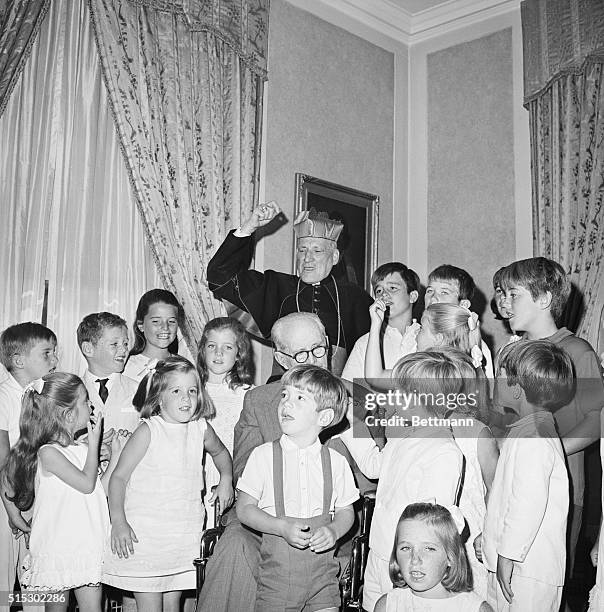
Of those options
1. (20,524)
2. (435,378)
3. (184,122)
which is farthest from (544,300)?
(20,524)

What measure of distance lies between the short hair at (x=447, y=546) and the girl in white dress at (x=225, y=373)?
141cm

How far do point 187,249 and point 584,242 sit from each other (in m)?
2.64

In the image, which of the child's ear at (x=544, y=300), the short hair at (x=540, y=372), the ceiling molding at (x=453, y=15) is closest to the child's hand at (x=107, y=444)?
the short hair at (x=540, y=372)

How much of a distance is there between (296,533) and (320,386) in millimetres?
551

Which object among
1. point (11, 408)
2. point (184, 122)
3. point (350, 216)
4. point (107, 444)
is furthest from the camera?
point (350, 216)

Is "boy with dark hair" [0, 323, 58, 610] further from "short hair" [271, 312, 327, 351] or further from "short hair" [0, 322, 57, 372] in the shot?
"short hair" [271, 312, 327, 351]

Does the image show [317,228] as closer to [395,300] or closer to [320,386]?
[395,300]

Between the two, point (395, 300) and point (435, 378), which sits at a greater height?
point (395, 300)

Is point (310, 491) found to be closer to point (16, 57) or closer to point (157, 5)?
point (16, 57)

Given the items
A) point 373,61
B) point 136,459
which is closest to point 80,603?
point 136,459

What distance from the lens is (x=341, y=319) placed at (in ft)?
14.8

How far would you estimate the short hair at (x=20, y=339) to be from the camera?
151 inches

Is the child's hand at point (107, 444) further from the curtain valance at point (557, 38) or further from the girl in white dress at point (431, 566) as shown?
the curtain valance at point (557, 38)

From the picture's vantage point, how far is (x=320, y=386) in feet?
9.72
